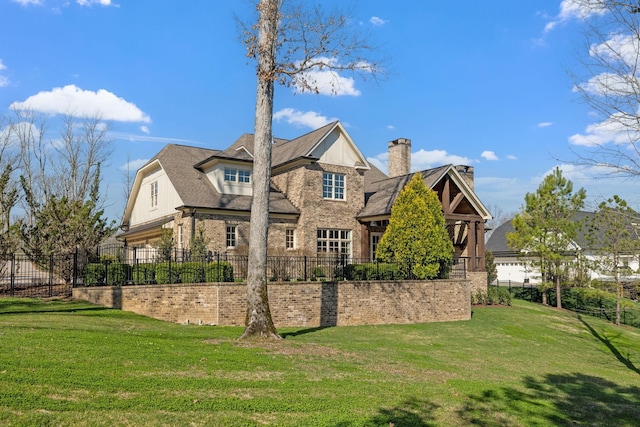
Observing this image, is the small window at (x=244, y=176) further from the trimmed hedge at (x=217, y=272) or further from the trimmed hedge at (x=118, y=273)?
the trimmed hedge at (x=217, y=272)

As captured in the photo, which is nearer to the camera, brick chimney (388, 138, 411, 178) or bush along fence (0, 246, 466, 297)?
bush along fence (0, 246, 466, 297)

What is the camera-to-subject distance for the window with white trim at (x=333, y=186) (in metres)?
27.1

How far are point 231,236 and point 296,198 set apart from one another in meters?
3.92

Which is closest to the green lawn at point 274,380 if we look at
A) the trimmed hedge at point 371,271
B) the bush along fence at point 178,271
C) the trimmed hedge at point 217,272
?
the trimmed hedge at point 217,272

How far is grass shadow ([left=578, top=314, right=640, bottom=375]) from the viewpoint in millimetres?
16086

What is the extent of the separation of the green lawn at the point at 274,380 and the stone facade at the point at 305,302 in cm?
109

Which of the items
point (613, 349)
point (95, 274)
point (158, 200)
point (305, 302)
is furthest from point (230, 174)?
point (613, 349)

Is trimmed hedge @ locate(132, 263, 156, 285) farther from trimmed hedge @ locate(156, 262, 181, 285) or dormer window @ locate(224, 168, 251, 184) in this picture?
dormer window @ locate(224, 168, 251, 184)

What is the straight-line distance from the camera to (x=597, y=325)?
82.3ft

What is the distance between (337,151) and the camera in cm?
2744

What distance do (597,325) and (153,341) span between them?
72.6 ft

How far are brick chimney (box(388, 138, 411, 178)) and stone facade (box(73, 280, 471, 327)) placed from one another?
14.2 metres

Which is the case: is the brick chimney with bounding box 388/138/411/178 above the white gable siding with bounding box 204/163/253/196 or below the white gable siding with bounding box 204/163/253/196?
above

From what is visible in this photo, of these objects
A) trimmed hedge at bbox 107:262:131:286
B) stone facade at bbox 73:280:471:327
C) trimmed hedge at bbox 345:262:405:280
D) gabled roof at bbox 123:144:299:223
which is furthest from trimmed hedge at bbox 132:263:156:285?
trimmed hedge at bbox 345:262:405:280
